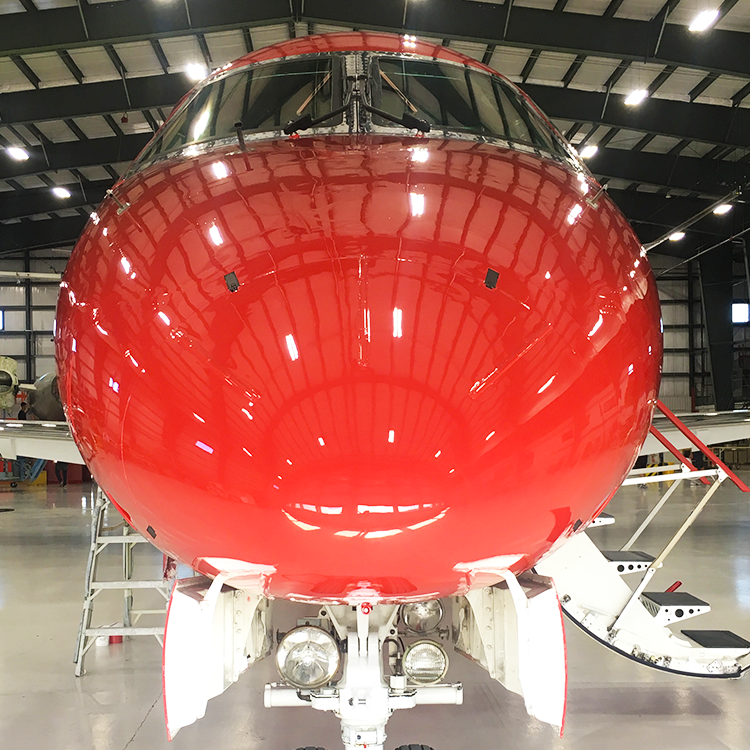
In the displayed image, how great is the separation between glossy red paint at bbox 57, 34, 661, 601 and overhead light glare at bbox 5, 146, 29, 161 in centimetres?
1936

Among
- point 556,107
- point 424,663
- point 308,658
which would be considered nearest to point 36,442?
point 308,658

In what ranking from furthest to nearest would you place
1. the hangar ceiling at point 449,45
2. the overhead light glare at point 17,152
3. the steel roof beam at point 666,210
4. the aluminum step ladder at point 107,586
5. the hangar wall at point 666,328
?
the hangar wall at point 666,328
the steel roof beam at point 666,210
the overhead light glare at point 17,152
the hangar ceiling at point 449,45
the aluminum step ladder at point 107,586

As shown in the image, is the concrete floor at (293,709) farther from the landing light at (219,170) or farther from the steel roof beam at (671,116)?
the steel roof beam at (671,116)

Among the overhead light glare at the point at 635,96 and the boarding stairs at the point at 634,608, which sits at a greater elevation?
the overhead light glare at the point at 635,96

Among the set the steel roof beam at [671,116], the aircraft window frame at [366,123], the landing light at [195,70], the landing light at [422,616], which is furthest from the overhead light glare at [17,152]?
the landing light at [422,616]

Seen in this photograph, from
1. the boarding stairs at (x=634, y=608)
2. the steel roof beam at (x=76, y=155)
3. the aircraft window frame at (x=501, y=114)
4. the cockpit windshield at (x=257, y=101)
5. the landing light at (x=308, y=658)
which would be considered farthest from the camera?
the steel roof beam at (x=76, y=155)

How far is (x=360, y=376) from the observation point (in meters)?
1.72

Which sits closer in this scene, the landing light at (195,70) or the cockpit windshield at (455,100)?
the cockpit windshield at (455,100)

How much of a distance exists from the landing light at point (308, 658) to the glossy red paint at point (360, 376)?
2.60 feet

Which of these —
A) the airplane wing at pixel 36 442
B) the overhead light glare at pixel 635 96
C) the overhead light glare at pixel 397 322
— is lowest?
the airplane wing at pixel 36 442

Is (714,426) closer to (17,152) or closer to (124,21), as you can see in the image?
(124,21)

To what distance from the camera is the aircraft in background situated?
1.74 metres

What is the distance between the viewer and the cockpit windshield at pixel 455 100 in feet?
10.8

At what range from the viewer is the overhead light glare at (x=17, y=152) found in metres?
18.9
